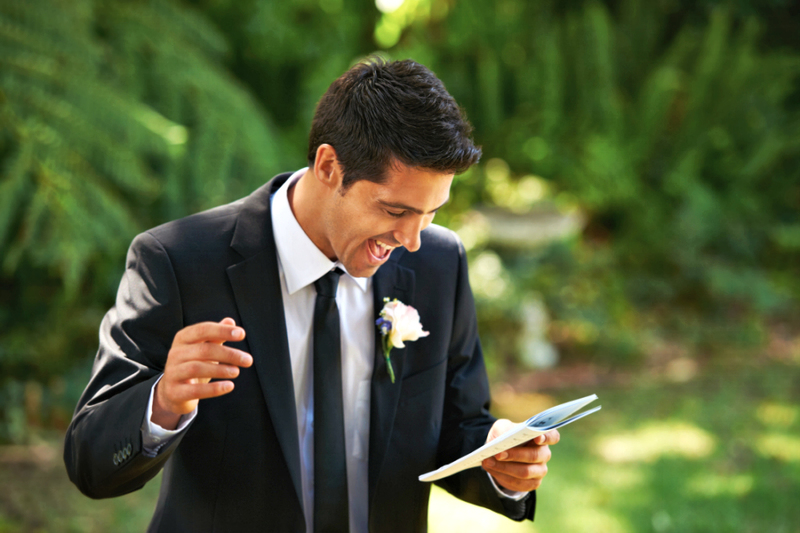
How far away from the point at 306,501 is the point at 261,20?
383cm

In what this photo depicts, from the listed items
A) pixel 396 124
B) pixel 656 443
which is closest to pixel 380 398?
pixel 396 124

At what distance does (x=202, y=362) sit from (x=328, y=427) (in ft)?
1.50

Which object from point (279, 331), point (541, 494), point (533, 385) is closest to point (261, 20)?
point (533, 385)

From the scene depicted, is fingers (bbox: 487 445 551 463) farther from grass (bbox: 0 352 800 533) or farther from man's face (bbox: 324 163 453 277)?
grass (bbox: 0 352 800 533)

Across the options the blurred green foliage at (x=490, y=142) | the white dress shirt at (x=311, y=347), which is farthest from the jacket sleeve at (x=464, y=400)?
the blurred green foliage at (x=490, y=142)

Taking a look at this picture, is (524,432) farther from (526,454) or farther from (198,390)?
(198,390)

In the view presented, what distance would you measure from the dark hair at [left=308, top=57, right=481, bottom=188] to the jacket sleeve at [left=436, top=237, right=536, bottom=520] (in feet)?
1.44

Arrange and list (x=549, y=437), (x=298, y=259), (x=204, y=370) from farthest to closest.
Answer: (x=298, y=259) < (x=549, y=437) < (x=204, y=370)

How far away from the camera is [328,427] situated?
1.55 metres

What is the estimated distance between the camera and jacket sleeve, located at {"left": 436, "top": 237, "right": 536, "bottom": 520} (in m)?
1.72

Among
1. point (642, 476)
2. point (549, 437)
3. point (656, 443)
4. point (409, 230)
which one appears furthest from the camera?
point (656, 443)

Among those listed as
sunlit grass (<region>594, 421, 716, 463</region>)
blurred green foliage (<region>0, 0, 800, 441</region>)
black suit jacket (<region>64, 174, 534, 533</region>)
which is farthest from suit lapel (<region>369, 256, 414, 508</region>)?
sunlit grass (<region>594, 421, 716, 463</region>)

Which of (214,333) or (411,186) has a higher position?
(411,186)

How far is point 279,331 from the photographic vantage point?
154 centimetres
